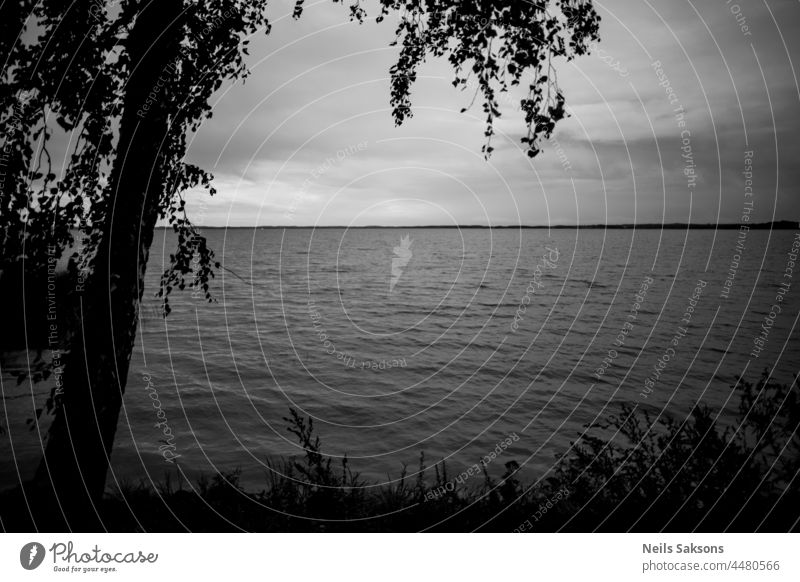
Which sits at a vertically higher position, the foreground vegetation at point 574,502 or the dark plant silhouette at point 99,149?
the dark plant silhouette at point 99,149

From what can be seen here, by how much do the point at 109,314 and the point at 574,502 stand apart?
22.6 ft

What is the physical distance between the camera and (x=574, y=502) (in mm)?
6738

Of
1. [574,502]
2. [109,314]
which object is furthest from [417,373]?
[109,314]

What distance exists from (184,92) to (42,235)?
7.62 feet

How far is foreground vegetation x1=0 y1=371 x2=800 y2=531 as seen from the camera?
586 centimetres

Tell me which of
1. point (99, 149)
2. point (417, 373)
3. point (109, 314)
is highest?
point (99, 149)
